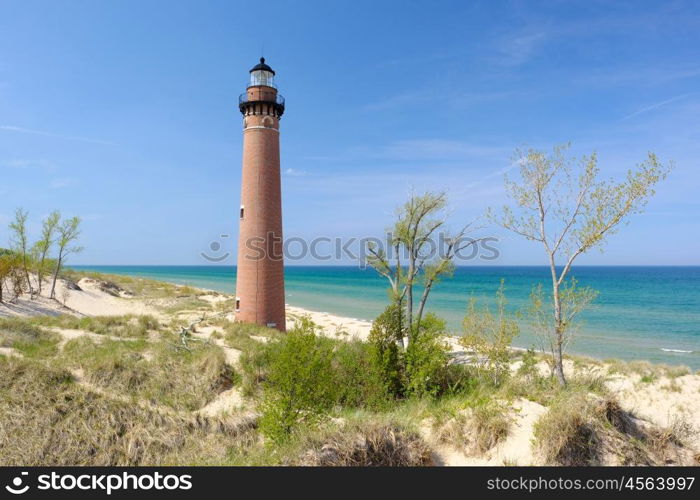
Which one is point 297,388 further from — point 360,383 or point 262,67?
point 262,67

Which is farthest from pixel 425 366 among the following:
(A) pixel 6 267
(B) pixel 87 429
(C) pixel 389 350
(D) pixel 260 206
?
(A) pixel 6 267

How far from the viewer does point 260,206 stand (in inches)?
805

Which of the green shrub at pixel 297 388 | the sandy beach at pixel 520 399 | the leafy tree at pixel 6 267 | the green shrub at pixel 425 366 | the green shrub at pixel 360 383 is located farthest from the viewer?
the leafy tree at pixel 6 267

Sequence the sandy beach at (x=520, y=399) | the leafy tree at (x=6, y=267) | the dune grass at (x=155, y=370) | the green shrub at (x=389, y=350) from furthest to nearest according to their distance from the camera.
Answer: the leafy tree at (x=6, y=267) < the dune grass at (x=155, y=370) < the green shrub at (x=389, y=350) < the sandy beach at (x=520, y=399)

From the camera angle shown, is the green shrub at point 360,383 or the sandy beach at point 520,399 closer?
the sandy beach at point 520,399

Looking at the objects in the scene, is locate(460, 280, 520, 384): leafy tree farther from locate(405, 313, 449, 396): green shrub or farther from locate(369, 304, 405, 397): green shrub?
locate(369, 304, 405, 397): green shrub

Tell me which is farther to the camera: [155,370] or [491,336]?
[491,336]

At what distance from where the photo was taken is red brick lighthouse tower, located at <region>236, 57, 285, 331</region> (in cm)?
2050

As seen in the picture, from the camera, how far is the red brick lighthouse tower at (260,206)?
20.5 meters

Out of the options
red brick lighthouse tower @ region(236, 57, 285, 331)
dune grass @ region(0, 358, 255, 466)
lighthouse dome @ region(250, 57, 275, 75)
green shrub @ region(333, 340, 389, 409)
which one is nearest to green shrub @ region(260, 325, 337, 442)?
dune grass @ region(0, 358, 255, 466)

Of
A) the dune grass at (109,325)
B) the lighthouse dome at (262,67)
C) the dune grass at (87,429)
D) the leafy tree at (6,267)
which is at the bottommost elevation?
the dune grass at (87,429)

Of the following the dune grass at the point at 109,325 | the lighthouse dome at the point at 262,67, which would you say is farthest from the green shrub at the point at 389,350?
the lighthouse dome at the point at 262,67

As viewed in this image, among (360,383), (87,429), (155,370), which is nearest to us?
(87,429)

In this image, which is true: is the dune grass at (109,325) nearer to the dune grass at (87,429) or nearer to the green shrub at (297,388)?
the dune grass at (87,429)
